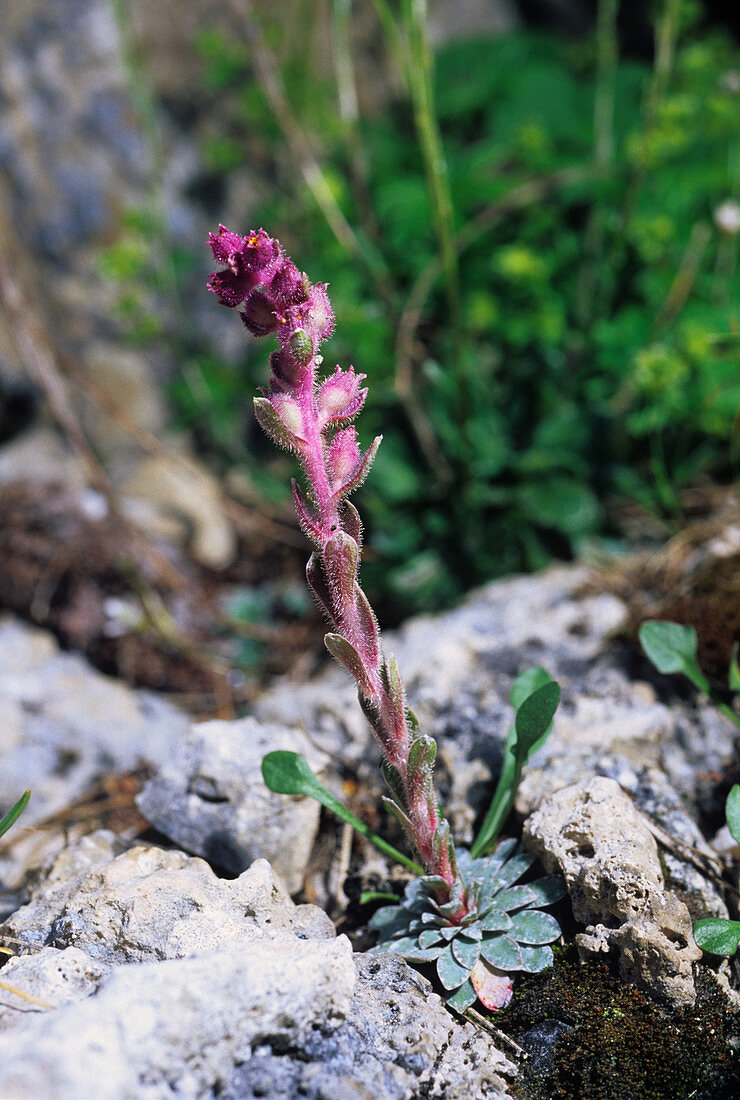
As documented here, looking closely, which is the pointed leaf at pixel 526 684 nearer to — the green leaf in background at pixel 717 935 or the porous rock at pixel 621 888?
the porous rock at pixel 621 888

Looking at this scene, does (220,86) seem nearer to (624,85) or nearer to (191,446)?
(191,446)

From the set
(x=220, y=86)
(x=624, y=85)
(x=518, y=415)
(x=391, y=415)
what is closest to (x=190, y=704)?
(x=391, y=415)

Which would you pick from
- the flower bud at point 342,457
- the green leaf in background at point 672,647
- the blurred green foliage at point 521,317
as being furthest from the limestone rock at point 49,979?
the blurred green foliage at point 521,317

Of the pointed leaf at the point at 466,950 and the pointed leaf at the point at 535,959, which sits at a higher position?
the pointed leaf at the point at 466,950

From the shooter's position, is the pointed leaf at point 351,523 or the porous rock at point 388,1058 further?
the pointed leaf at point 351,523

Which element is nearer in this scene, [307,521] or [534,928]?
[307,521]

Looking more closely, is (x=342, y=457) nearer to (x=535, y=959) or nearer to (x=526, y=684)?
(x=526, y=684)

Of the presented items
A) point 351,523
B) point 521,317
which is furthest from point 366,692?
point 521,317

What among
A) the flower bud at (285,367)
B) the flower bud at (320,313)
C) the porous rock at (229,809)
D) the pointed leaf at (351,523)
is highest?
the flower bud at (320,313)
